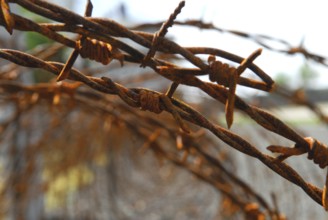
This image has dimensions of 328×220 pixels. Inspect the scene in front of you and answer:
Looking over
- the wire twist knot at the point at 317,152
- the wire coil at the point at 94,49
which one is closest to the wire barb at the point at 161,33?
the wire coil at the point at 94,49

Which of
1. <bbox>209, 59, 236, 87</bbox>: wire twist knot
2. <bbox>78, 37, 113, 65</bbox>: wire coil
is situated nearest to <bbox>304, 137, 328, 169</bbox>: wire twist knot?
<bbox>209, 59, 236, 87</bbox>: wire twist knot

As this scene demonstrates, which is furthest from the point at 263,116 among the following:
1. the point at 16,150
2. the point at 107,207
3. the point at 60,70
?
the point at 107,207

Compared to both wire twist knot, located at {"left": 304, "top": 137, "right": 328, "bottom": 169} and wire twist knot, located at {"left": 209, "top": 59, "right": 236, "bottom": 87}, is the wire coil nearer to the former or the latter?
wire twist knot, located at {"left": 209, "top": 59, "right": 236, "bottom": 87}

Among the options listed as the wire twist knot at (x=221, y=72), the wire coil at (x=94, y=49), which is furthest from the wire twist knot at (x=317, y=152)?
the wire coil at (x=94, y=49)

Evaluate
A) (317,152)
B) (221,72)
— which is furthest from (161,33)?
(317,152)

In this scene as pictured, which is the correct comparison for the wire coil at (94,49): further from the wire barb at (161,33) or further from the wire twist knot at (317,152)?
the wire twist knot at (317,152)

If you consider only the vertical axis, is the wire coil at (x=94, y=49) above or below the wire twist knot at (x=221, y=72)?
below

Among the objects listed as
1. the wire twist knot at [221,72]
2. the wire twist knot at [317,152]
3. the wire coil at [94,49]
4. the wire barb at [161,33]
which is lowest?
the wire twist knot at [317,152]

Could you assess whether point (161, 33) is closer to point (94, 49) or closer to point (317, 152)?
point (94, 49)

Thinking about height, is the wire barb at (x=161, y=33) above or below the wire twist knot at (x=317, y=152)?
above

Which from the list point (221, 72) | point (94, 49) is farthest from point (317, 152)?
point (94, 49)

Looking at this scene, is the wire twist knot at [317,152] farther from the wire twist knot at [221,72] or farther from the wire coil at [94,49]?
the wire coil at [94,49]
